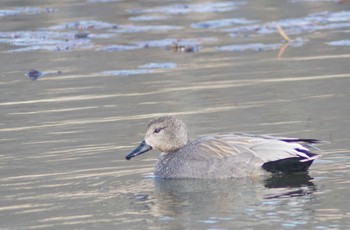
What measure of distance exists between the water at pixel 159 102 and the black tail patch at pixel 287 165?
116 millimetres

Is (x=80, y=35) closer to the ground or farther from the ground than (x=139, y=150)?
farther from the ground

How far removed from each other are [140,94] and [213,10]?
783 cm

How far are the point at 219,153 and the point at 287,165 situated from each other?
644 mm

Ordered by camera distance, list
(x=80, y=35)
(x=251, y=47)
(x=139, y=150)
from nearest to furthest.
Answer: (x=139, y=150) < (x=251, y=47) < (x=80, y=35)

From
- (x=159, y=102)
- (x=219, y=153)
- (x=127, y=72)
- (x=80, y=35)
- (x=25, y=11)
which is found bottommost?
(x=219, y=153)

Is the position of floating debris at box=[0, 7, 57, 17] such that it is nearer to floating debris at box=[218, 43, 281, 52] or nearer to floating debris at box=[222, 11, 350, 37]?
floating debris at box=[222, 11, 350, 37]

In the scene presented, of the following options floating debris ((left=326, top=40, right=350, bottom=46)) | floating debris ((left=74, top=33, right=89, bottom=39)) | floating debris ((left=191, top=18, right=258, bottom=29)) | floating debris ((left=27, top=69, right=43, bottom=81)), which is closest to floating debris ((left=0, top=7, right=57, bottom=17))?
floating debris ((left=74, top=33, right=89, bottom=39))

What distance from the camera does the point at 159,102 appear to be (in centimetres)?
1432

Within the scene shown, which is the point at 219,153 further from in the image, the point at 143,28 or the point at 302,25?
the point at 143,28

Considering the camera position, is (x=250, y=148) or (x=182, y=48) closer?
(x=250, y=148)

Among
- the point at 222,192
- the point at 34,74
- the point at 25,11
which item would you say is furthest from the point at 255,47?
the point at 222,192

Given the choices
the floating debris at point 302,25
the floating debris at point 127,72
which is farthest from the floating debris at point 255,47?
the floating debris at point 127,72

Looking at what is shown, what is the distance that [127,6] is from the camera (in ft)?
78.8

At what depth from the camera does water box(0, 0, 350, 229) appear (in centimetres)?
953
